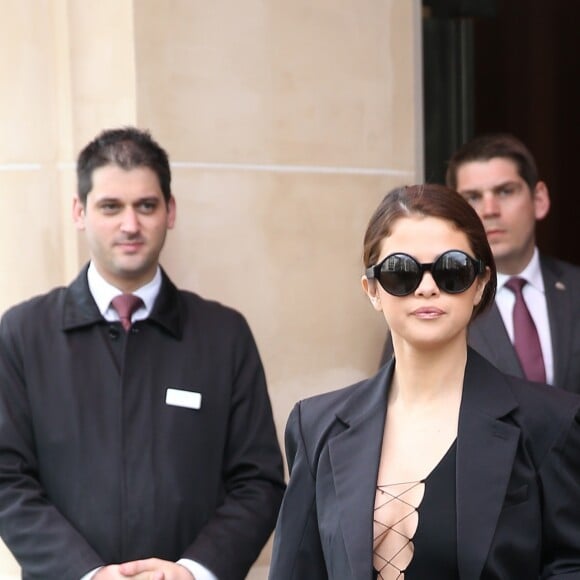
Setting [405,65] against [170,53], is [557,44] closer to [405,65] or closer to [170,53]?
[405,65]

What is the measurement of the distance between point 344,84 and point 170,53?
0.69 meters

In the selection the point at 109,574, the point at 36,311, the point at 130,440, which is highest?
the point at 36,311

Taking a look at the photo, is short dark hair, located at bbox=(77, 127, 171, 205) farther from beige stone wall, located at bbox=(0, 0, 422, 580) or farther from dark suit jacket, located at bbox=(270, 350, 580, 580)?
dark suit jacket, located at bbox=(270, 350, 580, 580)

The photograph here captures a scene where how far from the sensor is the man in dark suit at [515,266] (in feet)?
15.7

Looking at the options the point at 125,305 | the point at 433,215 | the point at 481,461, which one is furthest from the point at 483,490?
the point at 125,305

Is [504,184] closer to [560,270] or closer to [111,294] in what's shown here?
[560,270]

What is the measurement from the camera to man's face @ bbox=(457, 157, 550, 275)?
16.6 ft

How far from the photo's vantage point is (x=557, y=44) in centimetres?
838

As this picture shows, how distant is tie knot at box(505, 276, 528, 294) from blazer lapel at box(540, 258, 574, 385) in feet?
0.26

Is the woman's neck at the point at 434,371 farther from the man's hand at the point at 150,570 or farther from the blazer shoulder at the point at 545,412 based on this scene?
the man's hand at the point at 150,570

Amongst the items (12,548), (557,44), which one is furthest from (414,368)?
(557,44)

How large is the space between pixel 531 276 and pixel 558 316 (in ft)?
0.68

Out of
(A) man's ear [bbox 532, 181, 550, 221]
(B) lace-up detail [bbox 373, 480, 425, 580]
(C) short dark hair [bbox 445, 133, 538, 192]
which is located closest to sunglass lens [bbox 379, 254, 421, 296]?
(B) lace-up detail [bbox 373, 480, 425, 580]

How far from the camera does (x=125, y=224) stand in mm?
4496
